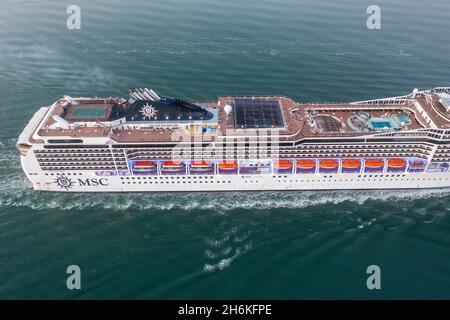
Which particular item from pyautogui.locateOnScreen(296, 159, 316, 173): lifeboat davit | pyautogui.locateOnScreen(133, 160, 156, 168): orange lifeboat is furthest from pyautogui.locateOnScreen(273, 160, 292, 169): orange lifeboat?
pyautogui.locateOnScreen(133, 160, 156, 168): orange lifeboat

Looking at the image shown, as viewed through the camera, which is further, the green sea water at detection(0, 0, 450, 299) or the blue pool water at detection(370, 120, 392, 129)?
the blue pool water at detection(370, 120, 392, 129)

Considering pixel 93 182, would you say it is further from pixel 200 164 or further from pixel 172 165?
pixel 200 164

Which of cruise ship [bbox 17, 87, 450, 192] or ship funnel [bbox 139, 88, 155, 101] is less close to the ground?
ship funnel [bbox 139, 88, 155, 101]

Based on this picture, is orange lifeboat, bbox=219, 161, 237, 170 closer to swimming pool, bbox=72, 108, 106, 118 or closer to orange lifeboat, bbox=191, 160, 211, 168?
orange lifeboat, bbox=191, 160, 211, 168

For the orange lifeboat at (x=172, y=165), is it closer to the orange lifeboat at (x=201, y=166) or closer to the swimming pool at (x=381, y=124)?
the orange lifeboat at (x=201, y=166)

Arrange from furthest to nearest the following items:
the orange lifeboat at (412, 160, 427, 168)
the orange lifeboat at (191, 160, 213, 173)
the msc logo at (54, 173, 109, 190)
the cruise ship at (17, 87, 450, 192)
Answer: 1. the msc logo at (54, 173, 109, 190)
2. the orange lifeboat at (412, 160, 427, 168)
3. the orange lifeboat at (191, 160, 213, 173)
4. the cruise ship at (17, 87, 450, 192)

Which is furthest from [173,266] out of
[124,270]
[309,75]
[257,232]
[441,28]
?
[441,28]

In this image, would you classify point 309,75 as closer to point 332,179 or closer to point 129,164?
point 332,179

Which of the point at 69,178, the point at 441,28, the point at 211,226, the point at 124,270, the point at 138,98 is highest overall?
the point at 441,28
